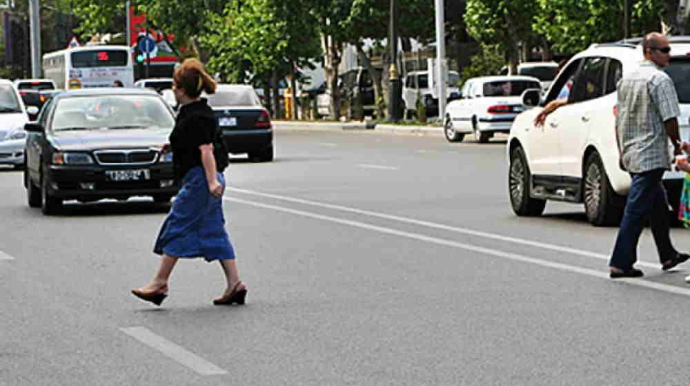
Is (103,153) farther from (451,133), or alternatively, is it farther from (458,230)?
(451,133)

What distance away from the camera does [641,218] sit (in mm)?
12000

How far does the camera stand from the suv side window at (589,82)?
16312mm

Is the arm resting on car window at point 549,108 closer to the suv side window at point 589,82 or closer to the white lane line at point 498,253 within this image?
the suv side window at point 589,82

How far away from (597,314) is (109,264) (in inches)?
194

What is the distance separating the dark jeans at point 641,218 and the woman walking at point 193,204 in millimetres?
2814

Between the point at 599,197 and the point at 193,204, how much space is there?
622 cm

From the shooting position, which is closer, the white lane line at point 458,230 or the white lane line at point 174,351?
the white lane line at point 174,351

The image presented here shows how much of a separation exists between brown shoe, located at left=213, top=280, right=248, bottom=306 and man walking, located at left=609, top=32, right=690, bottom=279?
2.77 metres

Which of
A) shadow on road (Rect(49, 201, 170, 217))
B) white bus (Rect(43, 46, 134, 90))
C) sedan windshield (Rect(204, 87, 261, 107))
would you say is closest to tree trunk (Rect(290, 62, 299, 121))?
white bus (Rect(43, 46, 134, 90))

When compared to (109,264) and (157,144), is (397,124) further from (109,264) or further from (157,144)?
(109,264)

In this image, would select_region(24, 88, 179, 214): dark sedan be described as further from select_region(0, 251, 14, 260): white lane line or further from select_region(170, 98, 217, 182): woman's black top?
select_region(170, 98, 217, 182): woman's black top

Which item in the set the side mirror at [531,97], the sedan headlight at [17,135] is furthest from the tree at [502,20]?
the side mirror at [531,97]

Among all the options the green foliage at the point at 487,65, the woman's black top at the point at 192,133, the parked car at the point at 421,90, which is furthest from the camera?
the parked car at the point at 421,90

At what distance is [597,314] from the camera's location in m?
10.2
